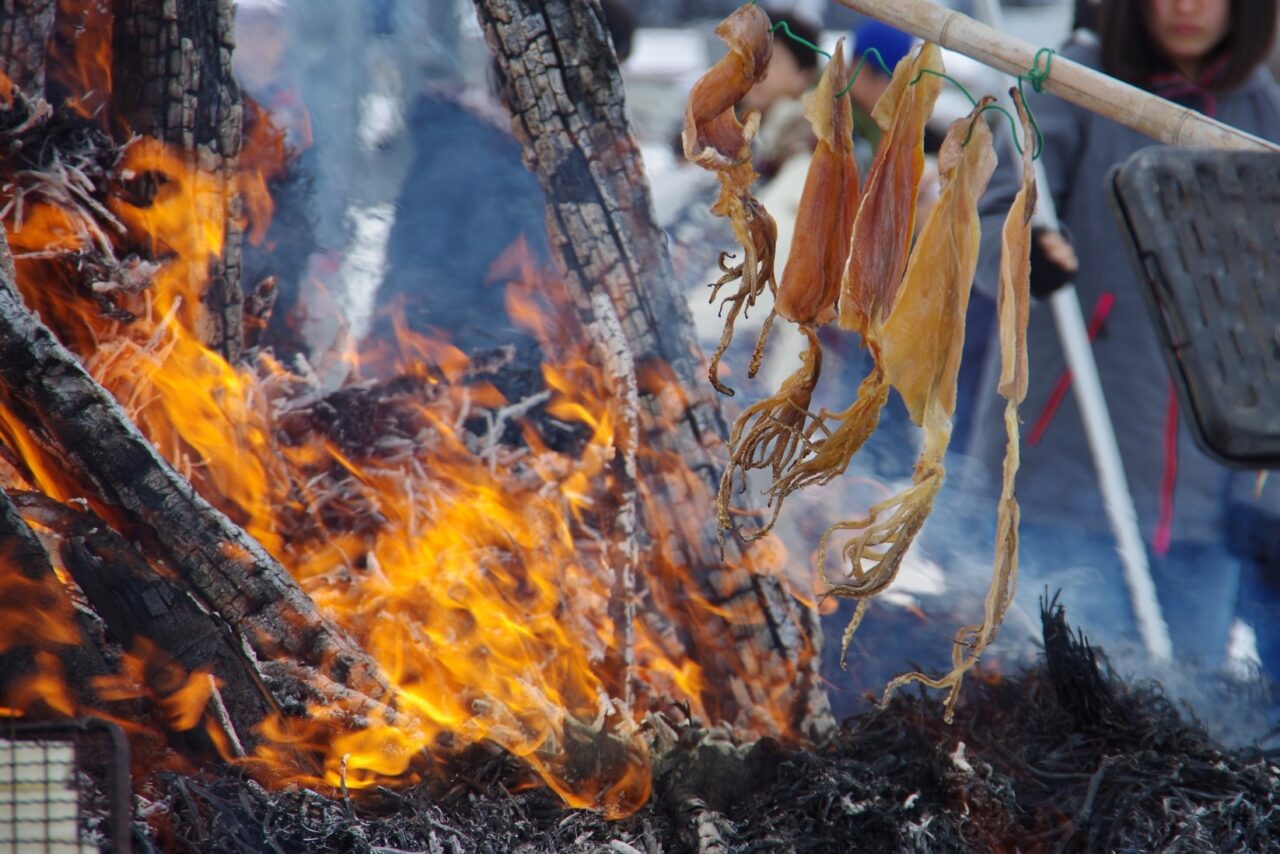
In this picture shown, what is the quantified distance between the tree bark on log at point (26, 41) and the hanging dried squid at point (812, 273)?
199 centimetres

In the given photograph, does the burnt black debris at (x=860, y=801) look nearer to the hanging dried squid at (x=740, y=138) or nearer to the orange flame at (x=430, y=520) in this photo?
the orange flame at (x=430, y=520)

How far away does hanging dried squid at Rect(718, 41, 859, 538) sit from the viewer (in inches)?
84.1

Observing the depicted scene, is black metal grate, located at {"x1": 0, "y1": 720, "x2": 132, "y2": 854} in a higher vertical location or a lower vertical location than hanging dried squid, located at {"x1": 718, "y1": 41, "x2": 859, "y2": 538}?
lower

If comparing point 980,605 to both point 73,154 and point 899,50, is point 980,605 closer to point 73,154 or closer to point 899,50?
point 899,50

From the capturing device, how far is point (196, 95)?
9.77 ft

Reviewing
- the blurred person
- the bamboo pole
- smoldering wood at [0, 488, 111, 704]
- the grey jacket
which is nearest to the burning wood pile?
smoldering wood at [0, 488, 111, 704]

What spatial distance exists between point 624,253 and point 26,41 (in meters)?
1.65

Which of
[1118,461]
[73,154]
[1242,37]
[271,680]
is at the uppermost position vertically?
[1242,37]

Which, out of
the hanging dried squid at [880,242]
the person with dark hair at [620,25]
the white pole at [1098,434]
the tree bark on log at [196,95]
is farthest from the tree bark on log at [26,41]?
the white pole at [1098,434]

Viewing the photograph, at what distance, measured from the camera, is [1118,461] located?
4.16 metres

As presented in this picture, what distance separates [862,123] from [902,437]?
1233 mm

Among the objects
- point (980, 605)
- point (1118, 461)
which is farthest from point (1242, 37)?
point (980, 605)

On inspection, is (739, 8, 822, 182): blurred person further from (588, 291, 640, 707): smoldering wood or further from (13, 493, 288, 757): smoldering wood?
(13, 493, 288, 757): smoldering wood

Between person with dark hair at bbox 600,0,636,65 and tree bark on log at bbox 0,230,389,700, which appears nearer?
tree bark on log at bbox 0,230,389,700
